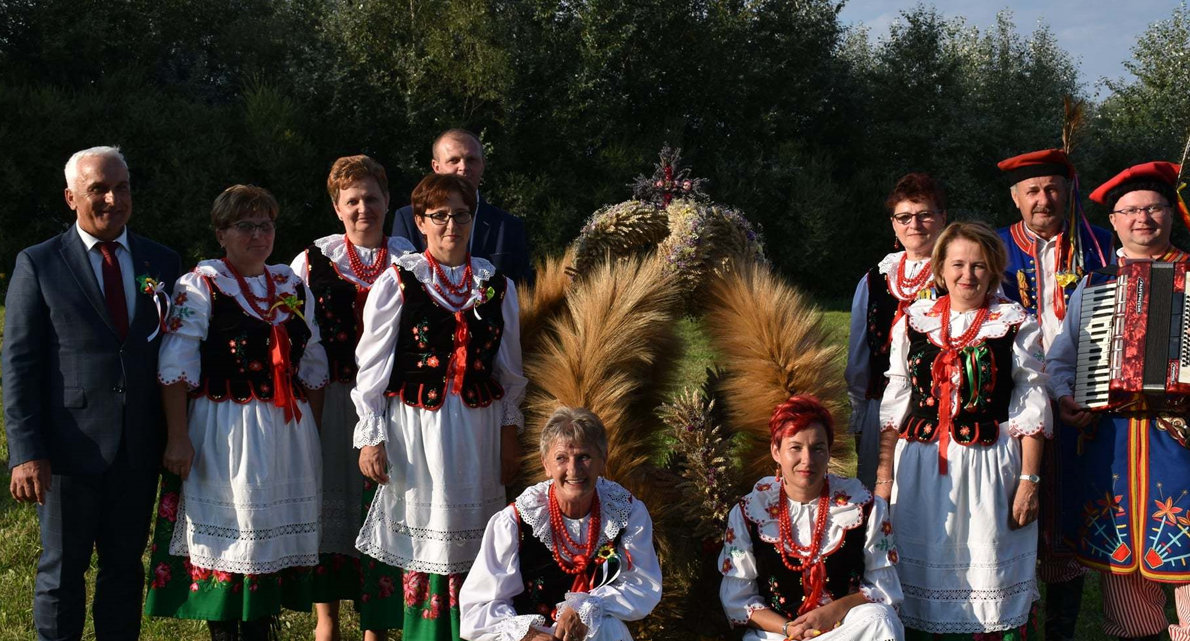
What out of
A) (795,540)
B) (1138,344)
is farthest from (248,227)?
(1138,344)

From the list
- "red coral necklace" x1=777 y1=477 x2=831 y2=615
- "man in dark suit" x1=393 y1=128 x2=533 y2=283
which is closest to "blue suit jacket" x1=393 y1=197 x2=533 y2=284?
"man in dark suit" x1=393 y1=128 x2=533 y2=283

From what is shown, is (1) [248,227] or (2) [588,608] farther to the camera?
(1) [248,227]

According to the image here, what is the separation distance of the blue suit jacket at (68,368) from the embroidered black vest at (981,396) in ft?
8.82

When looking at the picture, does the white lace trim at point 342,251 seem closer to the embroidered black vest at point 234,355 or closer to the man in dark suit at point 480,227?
the man in dark suit at point 480,227

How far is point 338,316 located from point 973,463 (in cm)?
238

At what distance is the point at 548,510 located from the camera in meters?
3.40

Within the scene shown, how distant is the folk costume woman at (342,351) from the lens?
412 cm

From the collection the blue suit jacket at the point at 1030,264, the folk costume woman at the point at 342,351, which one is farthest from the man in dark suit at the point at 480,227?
the blue suit jacket at the point at 1030,264

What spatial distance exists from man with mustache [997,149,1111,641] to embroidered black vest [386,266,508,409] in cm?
209

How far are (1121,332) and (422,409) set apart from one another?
2491 millimetres

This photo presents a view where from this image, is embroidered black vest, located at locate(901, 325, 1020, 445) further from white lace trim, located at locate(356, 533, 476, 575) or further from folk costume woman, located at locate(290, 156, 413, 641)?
folk costume woman, located at locate(290, 156, 413, 641)

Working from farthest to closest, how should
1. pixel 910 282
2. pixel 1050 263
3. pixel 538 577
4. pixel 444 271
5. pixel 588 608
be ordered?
1. pixel 1050 263
2. pixel 910 282
3. pixel 444 271
4. pixel 538 577
5. pixel 588 608

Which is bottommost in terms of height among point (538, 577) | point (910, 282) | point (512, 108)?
point (538, 577)

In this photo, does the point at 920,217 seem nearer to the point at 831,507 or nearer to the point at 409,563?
the point at 831,507
